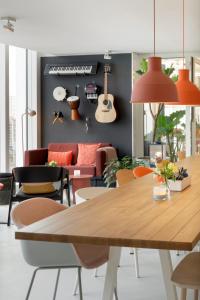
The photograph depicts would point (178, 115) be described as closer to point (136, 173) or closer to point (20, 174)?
point (20, 174)

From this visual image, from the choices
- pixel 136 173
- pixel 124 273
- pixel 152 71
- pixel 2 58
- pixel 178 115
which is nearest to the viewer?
pixel 152 71

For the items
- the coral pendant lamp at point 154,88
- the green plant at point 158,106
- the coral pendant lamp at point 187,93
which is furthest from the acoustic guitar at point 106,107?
the coral pendant lamp at point 154,88

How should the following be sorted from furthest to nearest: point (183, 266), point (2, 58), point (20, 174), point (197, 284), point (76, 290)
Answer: point (2, 58)
point (20, 174)
point (76, 290)
point (183, 266)
point (197, 284)

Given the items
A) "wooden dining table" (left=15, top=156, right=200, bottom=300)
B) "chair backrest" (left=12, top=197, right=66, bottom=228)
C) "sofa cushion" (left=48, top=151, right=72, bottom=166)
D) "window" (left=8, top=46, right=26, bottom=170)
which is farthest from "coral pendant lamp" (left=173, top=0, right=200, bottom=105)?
"window" (left=8, top=46, right=26, bottom=170)

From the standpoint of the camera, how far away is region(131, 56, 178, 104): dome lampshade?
3773 mm

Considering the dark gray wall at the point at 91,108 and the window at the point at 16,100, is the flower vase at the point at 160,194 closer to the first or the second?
the window at the point at 16,100

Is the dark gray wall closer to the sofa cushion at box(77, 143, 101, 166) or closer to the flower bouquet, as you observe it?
the sofa cushion at box(77, 143, 101, 166)

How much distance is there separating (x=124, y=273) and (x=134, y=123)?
6256mm

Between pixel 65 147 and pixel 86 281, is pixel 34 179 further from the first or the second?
pixel 65 147

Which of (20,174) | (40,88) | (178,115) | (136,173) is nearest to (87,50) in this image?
(40,88)

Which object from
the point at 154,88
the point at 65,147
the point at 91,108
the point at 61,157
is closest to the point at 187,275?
the point at 154,88

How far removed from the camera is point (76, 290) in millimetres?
4184

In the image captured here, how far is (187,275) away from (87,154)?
7599mm

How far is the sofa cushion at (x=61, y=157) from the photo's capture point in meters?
10.3
